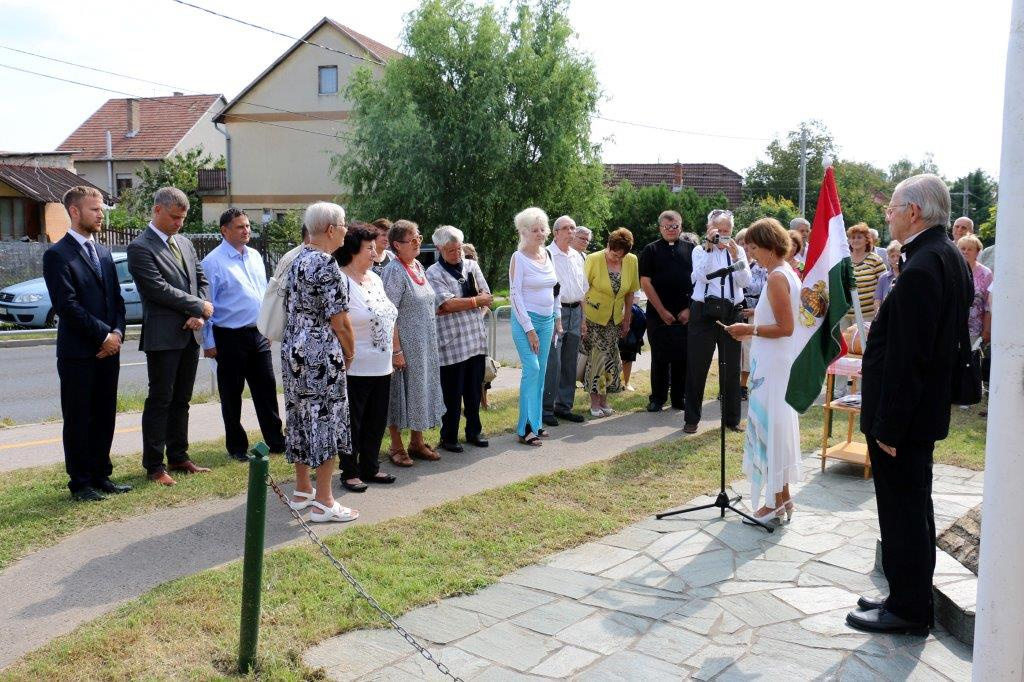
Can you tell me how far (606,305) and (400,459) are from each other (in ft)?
10.8

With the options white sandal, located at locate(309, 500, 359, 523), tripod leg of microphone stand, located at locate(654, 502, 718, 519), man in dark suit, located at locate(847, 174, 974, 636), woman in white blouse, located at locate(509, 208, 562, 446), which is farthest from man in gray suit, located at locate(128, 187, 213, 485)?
man in dark suit, located at locate(847, 174, 974, 636)

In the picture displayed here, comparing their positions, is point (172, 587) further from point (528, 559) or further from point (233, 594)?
point (528, 559)

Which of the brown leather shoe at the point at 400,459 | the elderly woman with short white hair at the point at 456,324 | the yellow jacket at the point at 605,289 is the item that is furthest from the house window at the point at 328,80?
the brown leather shoe at the point at 400,459

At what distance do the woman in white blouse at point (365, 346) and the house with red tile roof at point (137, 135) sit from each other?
46091 mm

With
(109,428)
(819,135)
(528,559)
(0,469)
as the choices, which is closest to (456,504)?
(528,559)

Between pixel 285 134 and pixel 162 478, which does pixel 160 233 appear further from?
pixel 285 134

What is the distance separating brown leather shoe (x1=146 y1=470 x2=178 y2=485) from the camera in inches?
254

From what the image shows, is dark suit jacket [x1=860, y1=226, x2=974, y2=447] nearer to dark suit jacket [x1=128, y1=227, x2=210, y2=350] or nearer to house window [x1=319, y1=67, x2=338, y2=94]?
dark suit jacket [x1=128, y1=227, x2=210, y2=350]

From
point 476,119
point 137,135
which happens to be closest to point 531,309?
point 476,119

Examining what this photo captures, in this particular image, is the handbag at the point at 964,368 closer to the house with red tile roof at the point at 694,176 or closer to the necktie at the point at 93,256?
the necktie at the point at 93,256

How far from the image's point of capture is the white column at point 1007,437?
2758 mm

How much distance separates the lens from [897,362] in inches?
159

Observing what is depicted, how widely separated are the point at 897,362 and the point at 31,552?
4.87 metres

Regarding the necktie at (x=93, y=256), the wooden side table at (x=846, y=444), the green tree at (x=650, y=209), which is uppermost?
the green tree at (x=650, y=209)
